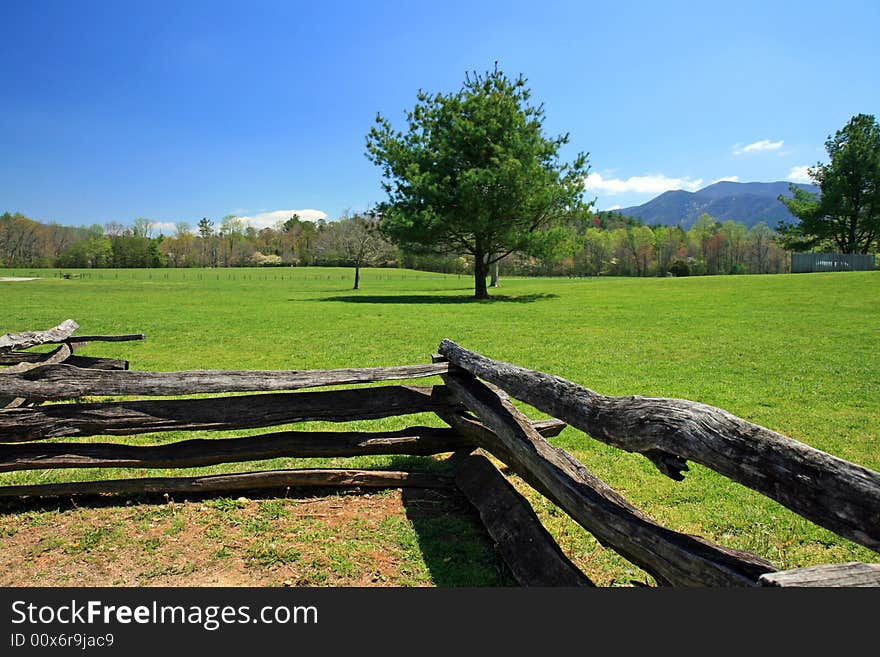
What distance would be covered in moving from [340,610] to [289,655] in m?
0.26

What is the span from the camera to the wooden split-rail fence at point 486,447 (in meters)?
2.00

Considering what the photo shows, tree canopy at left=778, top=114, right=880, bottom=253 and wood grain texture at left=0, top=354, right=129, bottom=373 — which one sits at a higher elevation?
tree canopy at left=778, top=114, right=880, bottom=253

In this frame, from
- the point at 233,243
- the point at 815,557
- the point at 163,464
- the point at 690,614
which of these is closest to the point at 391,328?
the point at 163,464

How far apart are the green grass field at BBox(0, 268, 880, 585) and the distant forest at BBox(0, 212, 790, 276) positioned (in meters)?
61.9

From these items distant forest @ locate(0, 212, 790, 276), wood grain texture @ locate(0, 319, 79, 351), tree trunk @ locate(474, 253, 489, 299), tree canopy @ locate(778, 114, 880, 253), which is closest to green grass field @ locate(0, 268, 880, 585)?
wood grain texture @ locate(0, 319, 79, 351)

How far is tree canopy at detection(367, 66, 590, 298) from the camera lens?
3006 centimetres

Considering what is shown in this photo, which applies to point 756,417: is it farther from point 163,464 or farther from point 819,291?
point 819,291

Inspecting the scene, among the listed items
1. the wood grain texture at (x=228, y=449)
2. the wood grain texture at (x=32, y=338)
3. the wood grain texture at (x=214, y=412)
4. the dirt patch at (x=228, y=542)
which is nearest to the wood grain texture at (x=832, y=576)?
the dirt patch at (x=228, y=542)

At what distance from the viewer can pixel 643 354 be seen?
12.1m

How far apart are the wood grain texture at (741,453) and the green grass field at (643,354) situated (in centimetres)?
121

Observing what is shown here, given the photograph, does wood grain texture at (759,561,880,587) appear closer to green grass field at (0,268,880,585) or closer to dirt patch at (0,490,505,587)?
green grass field at (0,268,880,585)

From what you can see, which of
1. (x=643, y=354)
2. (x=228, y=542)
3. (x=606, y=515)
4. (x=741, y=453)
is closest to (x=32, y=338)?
(x=228, y=542)

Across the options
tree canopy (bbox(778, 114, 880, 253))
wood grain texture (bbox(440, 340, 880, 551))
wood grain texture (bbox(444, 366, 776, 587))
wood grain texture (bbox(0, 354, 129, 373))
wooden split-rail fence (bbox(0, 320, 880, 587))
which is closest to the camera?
wood grain texture (bbox(440, 340, 880, 551))

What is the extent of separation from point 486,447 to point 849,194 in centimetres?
6577
